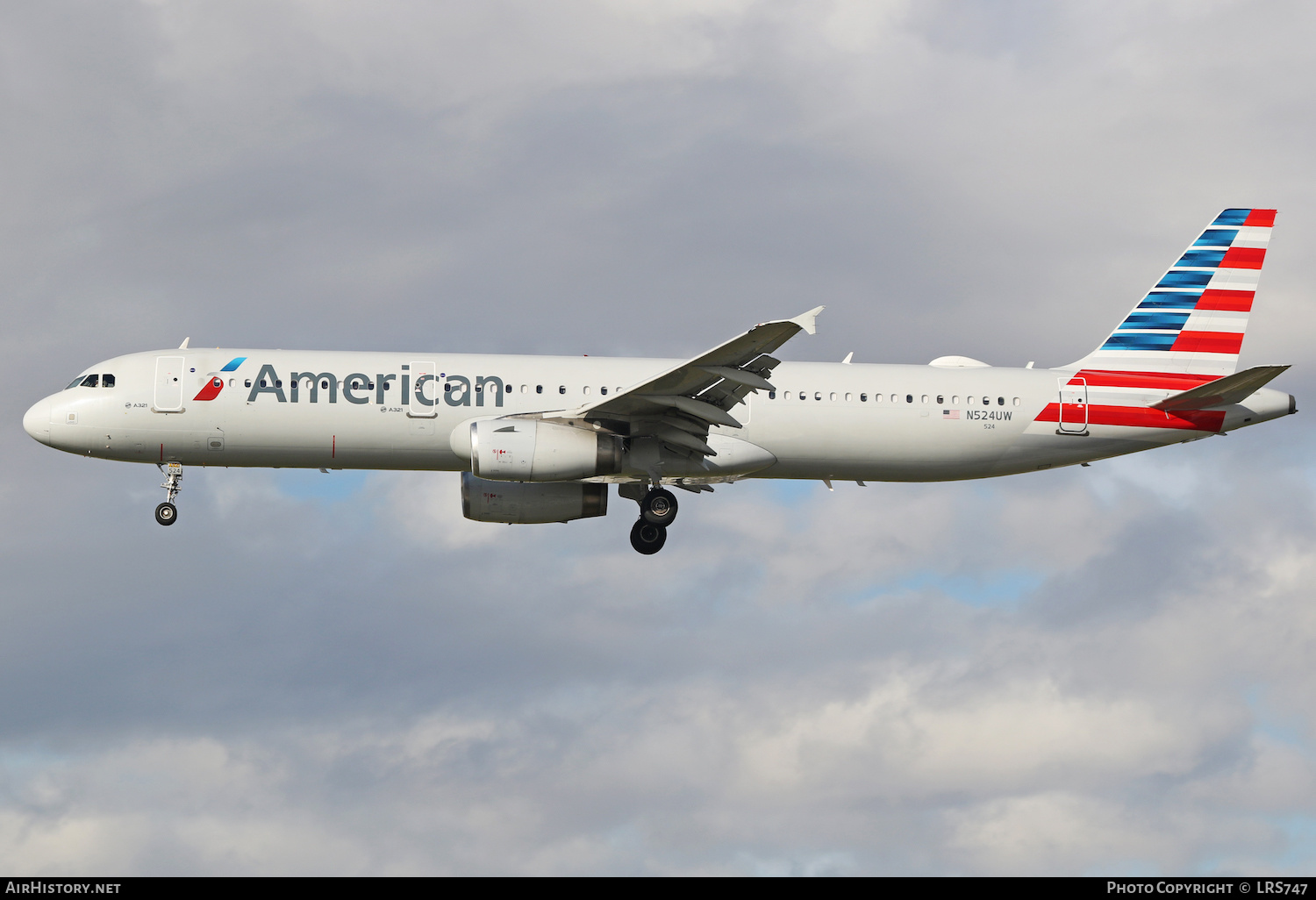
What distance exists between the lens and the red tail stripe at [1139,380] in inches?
1532

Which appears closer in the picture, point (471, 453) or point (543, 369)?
point (471, 453)

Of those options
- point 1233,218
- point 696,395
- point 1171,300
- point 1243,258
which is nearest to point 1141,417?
point 1171,300

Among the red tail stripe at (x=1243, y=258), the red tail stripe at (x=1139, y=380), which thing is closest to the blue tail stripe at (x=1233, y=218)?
the red tail stripe at (x=1243, y=258)

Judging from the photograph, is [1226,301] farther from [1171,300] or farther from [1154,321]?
[1154,321]

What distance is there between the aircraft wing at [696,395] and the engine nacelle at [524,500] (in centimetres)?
302

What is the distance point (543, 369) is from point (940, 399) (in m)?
10.2

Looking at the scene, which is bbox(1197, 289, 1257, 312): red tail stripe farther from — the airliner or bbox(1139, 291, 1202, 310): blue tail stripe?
the airliner

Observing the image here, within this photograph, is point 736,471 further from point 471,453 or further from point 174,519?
point 174,519

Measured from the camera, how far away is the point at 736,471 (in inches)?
1452

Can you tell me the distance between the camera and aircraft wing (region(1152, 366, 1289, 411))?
35.8 m

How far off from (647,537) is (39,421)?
15298mm

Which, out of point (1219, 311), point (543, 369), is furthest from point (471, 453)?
point (1219, 311)
